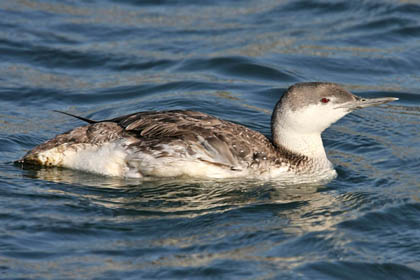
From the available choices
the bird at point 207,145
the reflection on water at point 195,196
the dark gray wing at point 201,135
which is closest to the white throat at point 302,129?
the bird at point 207,145

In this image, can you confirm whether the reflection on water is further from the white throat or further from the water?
the white throat

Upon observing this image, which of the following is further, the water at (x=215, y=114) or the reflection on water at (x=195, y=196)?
the reflection on water at (x=195, y=196)

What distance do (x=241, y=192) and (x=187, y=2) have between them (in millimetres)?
8952

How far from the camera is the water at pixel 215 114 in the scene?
7191 millimetres

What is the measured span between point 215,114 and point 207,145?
9.67ft

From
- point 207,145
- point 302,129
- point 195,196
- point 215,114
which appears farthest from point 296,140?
point 215,114

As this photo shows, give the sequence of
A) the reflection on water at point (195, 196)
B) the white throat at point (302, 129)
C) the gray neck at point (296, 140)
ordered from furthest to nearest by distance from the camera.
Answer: the gray neck at point (296, 140) < the white throat at point (302, 129) < the reflection on water at point (195, 196)

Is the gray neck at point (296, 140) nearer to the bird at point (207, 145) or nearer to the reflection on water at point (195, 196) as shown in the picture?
the bird at point (207, 145)

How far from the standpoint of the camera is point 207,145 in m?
8.77

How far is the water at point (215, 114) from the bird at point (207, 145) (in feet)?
0.54

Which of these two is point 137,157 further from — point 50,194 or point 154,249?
point 154,249

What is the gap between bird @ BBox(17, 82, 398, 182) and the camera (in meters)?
8.79

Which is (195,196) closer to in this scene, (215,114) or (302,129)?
(302,129)

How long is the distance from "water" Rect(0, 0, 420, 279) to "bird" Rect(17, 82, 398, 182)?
0.54ft
